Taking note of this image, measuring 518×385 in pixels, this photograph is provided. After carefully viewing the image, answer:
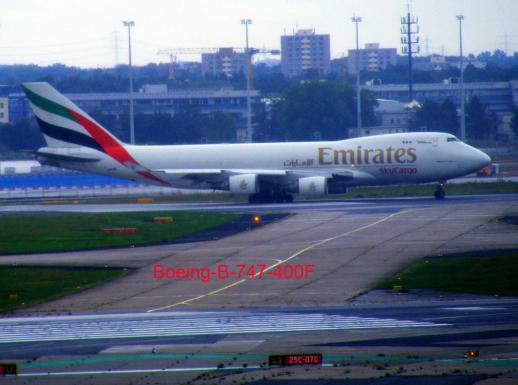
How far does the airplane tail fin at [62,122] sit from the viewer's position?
61.1 meters

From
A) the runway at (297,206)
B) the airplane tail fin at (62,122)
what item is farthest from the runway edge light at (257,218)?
the airplane tail fin at (62,122)

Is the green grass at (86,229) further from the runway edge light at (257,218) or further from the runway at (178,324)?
the runway at (178,324)

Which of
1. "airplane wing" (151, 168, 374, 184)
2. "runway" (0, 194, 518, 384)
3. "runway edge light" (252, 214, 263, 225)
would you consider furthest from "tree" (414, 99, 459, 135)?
"runway" (0, 194, 518, 384)

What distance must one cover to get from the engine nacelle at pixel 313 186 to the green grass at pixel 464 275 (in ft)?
80.1

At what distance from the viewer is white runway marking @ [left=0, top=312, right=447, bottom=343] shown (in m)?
21.5

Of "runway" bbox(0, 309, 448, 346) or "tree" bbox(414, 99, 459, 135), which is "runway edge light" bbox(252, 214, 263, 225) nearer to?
"runway" bbox(0, 309, 448, 346)

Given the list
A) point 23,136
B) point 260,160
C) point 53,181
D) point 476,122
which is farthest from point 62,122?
point 476,122

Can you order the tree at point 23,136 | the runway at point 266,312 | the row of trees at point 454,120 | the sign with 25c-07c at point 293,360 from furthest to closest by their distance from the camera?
the row of trees at point 454,120 → the tree at point 23,136 → the runway at point 266,312 → the sign with 25c-07c at point 293,360

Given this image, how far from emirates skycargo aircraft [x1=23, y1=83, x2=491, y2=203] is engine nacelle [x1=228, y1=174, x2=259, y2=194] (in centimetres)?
6

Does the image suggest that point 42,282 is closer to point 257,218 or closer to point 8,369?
point 8,369

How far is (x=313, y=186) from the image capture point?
→ 57625 mm

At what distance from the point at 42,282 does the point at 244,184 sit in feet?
92.5

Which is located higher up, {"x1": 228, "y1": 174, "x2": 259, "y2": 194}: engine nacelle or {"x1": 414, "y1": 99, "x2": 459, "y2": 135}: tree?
{"x1": 414, "y1": 99, "x2": 459, "y2": 135}: tree

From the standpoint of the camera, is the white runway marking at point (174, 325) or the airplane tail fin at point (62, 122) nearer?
the white runway marking at point (174, 325)
